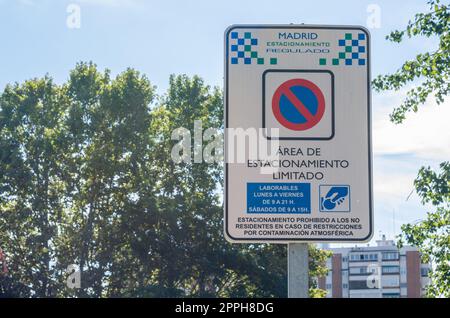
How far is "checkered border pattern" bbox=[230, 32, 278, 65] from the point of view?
3783 mm

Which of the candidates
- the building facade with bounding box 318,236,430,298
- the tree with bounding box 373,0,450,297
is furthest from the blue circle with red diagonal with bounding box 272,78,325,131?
the building facade with bounding box 318,236,430,298

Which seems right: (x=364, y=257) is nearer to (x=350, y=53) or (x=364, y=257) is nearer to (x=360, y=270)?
(x=360, y=270)

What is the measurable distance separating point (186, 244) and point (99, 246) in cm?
618

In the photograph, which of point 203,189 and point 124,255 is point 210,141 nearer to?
point 203,189

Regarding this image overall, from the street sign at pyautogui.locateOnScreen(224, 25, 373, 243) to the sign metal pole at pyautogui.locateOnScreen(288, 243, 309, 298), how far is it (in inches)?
2.8

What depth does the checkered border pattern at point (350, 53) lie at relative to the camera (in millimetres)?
3783

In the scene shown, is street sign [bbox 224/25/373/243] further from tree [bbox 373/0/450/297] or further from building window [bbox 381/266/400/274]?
building window [bbox 381/266/400/274]

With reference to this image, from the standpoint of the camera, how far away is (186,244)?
183ft

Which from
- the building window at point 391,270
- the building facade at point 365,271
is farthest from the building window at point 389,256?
the building window at point 391,270

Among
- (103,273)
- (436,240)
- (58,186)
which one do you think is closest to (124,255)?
(103,273)

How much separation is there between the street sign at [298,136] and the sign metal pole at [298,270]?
0.23 feet

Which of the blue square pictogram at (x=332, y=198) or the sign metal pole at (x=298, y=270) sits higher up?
the blue square pictogram at (x=332, y=198)

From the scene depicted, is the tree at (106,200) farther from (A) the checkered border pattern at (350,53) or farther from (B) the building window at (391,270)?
(B) the building window at (391,270)

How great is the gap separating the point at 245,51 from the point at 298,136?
18.2 inches
